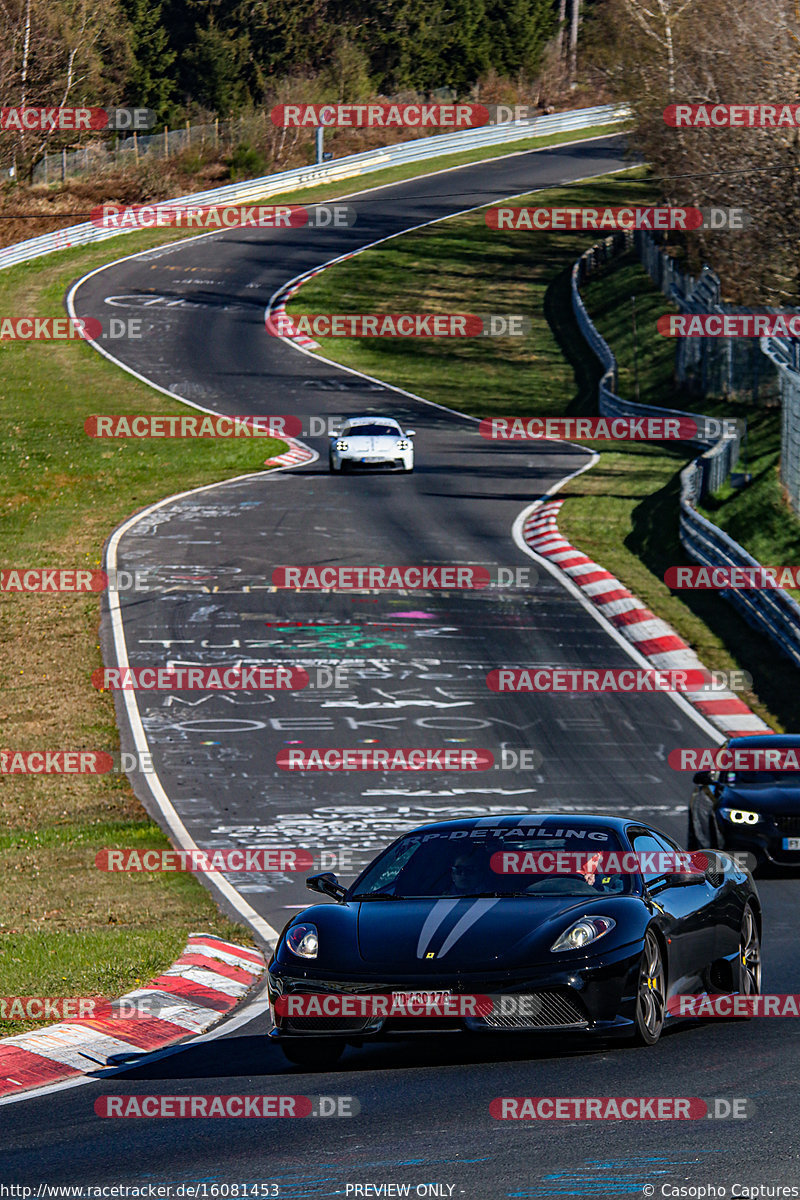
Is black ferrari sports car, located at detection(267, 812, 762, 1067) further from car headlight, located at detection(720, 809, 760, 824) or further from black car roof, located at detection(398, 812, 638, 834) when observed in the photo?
car headlight, located at detection(720, 809, 760, 824)

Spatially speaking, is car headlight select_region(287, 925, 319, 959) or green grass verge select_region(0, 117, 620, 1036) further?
green grass verge select_region(0, 117, 620, 1036)

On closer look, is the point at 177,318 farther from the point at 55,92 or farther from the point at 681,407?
the point at 55,92

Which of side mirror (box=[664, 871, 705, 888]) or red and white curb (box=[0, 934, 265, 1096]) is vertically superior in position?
side mirror (box=[664, 871, 705, 888])

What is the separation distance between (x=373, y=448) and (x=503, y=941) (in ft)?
96.0

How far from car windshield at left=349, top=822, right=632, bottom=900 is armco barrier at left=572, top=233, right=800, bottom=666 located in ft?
47.5

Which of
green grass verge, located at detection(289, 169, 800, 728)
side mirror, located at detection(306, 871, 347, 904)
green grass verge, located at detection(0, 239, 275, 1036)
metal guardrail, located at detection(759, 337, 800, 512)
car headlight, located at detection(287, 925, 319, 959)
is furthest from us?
metal guardrail, located at detection(759, 337, 800, 512)

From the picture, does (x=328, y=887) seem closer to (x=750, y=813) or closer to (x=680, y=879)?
(x=680, y=879)

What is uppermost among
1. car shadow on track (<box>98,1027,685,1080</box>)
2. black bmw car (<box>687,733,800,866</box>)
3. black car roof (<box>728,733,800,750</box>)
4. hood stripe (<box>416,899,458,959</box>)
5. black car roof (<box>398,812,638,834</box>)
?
black car roof (<box>398,812,638,834</box>)

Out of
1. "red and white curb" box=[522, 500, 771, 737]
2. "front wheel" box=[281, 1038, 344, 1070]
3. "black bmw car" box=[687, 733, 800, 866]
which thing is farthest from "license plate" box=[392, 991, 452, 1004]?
"red and white curb" box=[522, 500, 771, 737]

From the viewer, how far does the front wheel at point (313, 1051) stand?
804 cm

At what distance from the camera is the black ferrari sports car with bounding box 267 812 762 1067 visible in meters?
7.74

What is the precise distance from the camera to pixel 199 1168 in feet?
20.4

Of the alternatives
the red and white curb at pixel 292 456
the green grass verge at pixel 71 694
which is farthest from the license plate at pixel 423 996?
the red and white curb at pixel 292 456

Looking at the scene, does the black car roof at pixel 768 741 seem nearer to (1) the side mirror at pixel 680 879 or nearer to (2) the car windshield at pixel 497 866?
(1) the side mirror at pixel 680 879
